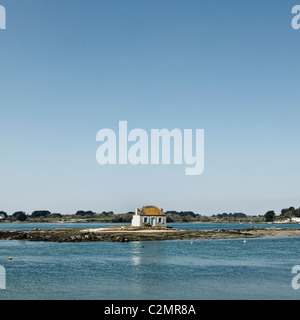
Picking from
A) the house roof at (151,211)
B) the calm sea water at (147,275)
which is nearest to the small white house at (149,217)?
the house roof at (151,211)

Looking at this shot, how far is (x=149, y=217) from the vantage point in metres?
123

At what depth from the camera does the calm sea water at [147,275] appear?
118 feet

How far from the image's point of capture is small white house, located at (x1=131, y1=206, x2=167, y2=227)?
12319cm

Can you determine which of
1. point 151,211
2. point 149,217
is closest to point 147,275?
point 149,217

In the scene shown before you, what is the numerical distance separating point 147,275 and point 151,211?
256ft

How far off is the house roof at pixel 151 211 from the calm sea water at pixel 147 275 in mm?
49733

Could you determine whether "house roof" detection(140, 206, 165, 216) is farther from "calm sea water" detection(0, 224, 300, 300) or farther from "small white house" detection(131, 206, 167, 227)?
"calm sea water" detection(0, 224, 300, 300)

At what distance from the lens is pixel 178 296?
34.7 meters

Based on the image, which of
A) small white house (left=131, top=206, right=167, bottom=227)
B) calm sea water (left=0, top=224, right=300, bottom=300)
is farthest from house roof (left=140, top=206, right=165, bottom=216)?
calm sea water (left=0, top=224, right=300, bottom=300)
